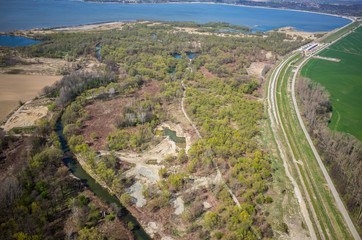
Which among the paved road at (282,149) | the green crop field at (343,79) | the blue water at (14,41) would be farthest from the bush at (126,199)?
the blue water at (14,41)

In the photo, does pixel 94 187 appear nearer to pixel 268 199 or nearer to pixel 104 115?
pixel 104 115

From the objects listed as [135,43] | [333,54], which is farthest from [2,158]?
[333,54]

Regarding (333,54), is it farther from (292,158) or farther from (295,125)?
(292,158)

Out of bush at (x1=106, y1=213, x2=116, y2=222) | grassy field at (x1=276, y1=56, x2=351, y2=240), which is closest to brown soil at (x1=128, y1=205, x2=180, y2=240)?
bush at (x1=106, y1=213, x2=116, y2=222)

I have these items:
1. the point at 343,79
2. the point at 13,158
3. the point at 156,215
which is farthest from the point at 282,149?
the point at 343,79

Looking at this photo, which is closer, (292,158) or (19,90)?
(292,158)
